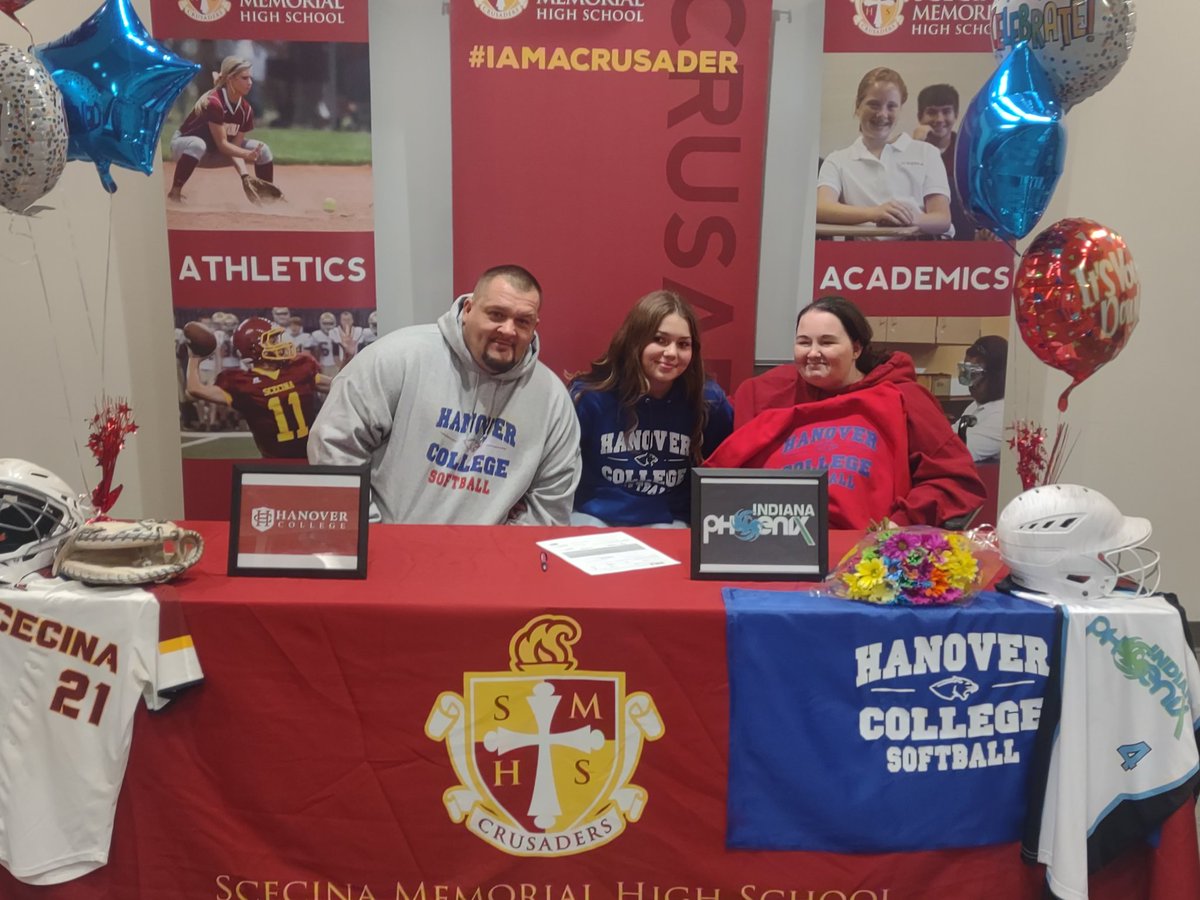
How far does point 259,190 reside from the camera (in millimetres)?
3031

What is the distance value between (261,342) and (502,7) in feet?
4.20

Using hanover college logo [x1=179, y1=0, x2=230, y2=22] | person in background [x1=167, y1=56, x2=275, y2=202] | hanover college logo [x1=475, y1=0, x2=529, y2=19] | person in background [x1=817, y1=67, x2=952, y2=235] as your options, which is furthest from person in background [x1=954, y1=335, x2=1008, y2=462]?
hanover college logo [x1=179, y1=0, x2=230, y2=22]

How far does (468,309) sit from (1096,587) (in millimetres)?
1736

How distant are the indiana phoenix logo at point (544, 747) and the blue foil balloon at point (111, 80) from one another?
61.9 inches

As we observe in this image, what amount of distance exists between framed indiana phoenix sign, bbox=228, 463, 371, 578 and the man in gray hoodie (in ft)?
2.50

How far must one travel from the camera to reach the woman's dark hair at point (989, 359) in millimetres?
3158

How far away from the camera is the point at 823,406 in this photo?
2666 mm

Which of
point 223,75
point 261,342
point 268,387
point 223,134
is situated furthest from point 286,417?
point 223,75

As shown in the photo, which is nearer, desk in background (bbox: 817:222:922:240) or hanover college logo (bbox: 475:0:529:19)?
hanover college logo (bbox: 475:0:529:19)

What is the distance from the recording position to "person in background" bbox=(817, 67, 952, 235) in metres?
Answer: 3.05

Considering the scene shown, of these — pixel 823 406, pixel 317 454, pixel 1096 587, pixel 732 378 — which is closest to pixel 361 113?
pixel 317 454

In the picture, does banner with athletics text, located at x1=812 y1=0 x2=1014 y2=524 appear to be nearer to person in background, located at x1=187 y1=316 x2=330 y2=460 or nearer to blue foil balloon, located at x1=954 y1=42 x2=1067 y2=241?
blue foil balloon, located at x1=954 y1=42 x2=1067 y2=241

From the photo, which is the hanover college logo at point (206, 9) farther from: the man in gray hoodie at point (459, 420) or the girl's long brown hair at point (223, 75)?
the man in gray hoodie at point (459, 420)

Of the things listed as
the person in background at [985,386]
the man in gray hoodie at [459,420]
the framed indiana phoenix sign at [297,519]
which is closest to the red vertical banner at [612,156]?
the man in gray hoodie at [459,420]
